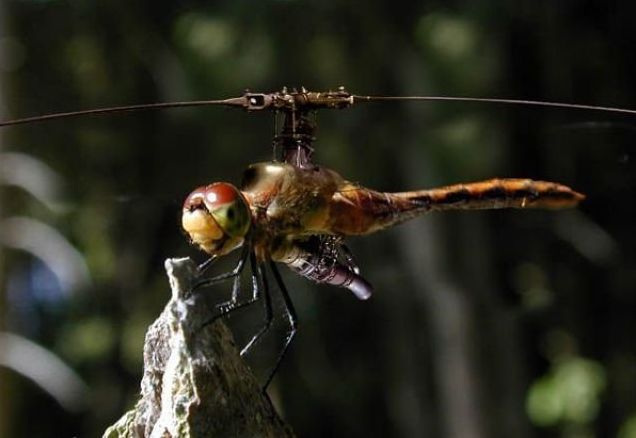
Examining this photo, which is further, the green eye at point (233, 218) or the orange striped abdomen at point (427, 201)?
the orange striped abdomen at point (427, 201)

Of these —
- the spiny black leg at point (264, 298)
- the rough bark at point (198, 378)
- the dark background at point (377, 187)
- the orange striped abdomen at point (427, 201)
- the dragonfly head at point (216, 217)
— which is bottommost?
the rough bark at point (198, 378)

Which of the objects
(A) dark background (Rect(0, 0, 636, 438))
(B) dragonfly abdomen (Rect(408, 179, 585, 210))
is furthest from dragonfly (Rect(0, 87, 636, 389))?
(A) dark background (Rect(0, 0, 636, 438))

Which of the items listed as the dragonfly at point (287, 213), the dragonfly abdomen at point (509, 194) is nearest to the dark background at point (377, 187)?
the dragonfly abdomen at point (509, 194)

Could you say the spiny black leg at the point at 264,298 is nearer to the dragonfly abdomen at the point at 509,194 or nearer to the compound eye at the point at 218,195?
the compound eye at the point at 218,195

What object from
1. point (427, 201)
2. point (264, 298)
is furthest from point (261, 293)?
point (427, 201)

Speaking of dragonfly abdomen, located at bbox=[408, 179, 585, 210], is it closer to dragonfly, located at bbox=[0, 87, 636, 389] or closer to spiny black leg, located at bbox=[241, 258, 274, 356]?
dragonfly, located at bbox=[0, 87, 636, 389]

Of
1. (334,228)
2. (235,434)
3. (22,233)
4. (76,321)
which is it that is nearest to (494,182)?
(334,228)

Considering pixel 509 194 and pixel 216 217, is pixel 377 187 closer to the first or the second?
pixel 509 194
